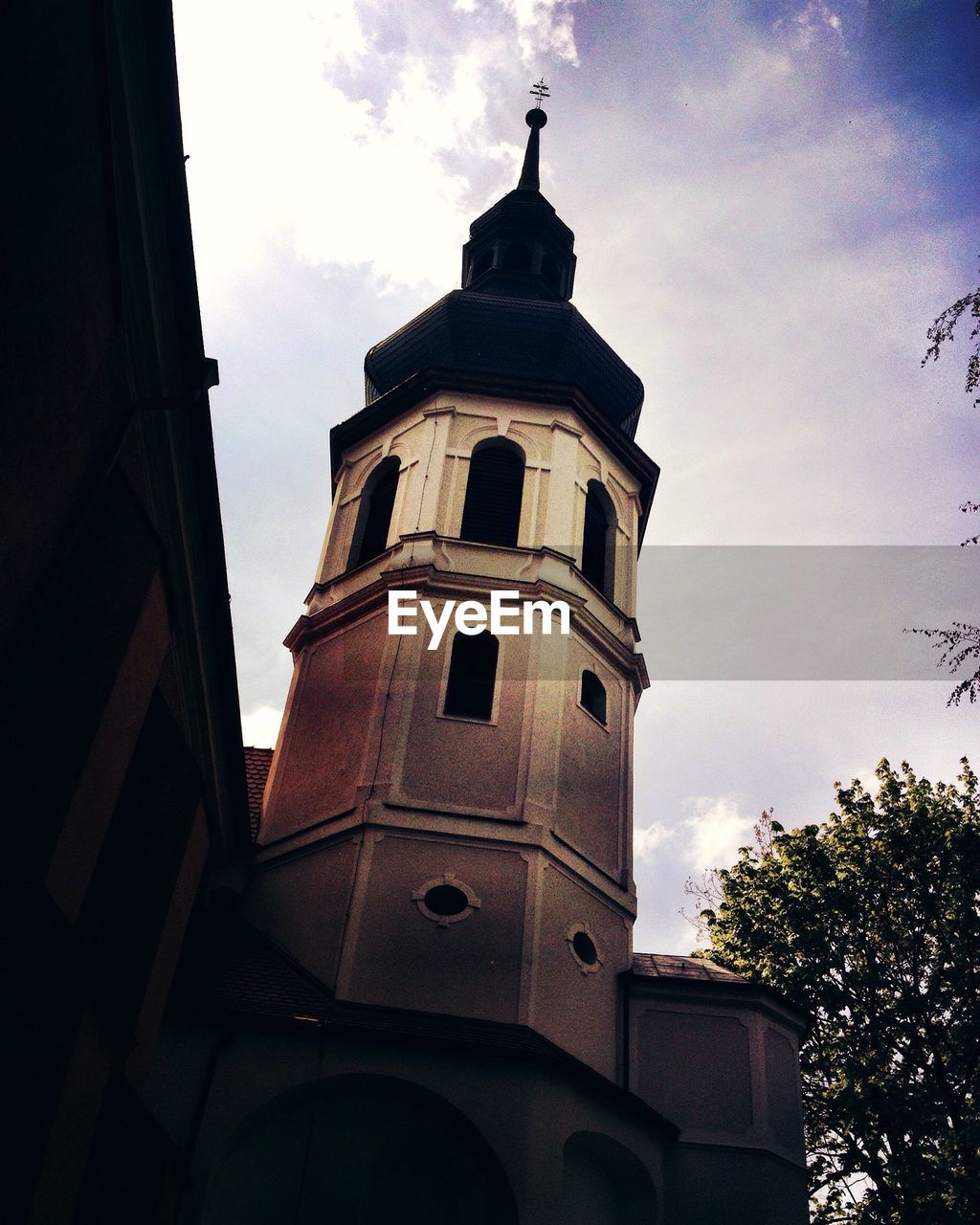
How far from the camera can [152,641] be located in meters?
9.23

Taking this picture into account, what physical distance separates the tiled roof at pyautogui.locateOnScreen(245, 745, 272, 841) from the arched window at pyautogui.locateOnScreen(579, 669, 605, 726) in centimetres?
450

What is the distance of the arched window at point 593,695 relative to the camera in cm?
1614

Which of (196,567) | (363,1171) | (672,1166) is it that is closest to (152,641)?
(196,567)

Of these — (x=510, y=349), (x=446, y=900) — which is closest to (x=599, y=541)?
(x=510, y=349)

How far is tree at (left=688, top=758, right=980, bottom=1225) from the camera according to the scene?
16938mm

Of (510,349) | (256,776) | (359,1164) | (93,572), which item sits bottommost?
(359,1164)

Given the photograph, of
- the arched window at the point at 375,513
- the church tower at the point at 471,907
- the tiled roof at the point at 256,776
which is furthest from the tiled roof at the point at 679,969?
the arched window at the point at 375,513

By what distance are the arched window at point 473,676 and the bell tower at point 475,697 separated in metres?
0.03

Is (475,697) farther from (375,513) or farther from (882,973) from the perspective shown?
(882,973)

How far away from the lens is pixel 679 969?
14.5m

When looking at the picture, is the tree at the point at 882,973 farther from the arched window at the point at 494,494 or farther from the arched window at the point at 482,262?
the arched window at the point at 482,262

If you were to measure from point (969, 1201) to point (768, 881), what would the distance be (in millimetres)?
5720

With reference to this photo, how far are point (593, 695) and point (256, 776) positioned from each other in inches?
193

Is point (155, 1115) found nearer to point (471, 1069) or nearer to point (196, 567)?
point (471, 1069)
